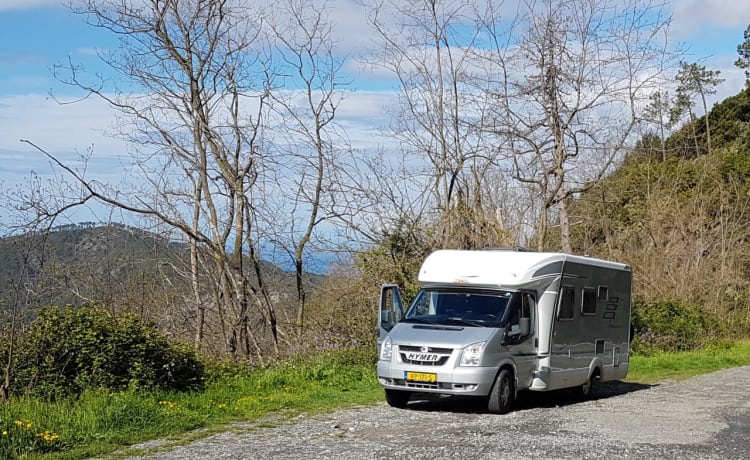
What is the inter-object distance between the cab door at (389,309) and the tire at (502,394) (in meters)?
2.37

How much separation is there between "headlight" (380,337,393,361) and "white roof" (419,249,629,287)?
1.46 meters

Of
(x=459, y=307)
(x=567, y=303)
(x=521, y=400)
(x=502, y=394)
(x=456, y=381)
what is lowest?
(x=521, y=400)

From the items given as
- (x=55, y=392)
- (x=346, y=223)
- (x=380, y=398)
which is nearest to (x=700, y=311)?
(x=346, y=223)

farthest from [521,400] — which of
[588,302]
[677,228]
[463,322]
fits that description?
[677,228]

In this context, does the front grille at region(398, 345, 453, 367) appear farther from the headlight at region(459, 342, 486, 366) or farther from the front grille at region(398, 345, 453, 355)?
the headlight at region(459, 342, 486, 366)

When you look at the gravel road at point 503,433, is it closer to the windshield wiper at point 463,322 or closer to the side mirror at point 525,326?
the side mirror at point 525,326

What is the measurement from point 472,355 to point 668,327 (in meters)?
17.4

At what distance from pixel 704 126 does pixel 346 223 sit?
45689 mm

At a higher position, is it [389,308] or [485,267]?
[485,267]

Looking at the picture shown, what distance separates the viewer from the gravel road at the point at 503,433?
10664 millimetres

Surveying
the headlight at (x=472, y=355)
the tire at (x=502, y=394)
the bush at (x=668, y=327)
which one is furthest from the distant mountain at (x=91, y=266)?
the bush at (x=668, y=327)

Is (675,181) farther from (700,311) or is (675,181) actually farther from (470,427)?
(470,427)

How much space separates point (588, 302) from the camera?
1708 centimetres

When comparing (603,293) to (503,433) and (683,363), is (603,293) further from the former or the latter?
(683,363)
